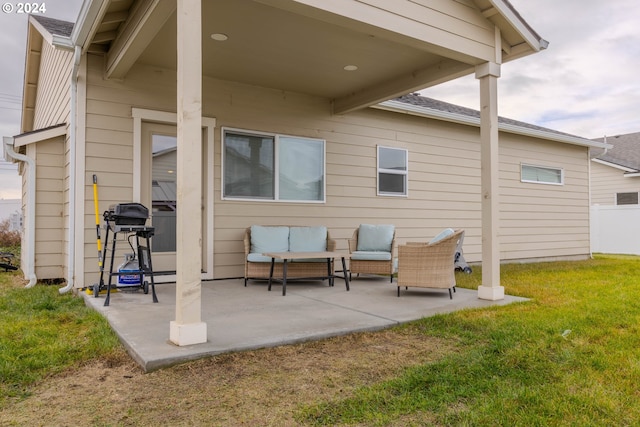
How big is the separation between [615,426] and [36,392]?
2927 mm

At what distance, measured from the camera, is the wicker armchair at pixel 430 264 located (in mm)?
4934

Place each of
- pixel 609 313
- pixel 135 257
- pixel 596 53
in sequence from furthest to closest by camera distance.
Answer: pixel 596 53 → pixel 135 257 → pixel 609 313

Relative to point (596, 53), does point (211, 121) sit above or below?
below

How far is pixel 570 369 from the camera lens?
2.72 metres

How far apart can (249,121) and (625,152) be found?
1673 centimetres

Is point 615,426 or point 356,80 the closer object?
point 615,426

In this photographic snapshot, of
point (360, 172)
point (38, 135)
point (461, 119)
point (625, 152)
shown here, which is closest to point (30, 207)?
point (38, 135)

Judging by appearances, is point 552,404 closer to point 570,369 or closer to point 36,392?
point 570,369

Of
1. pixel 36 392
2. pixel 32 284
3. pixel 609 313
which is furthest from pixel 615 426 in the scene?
pixel 32 284

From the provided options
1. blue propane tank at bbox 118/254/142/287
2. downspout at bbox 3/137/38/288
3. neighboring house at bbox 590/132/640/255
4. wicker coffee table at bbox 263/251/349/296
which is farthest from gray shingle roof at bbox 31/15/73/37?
neighboring house at bbox 590/132/640/255

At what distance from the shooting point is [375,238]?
6.68m

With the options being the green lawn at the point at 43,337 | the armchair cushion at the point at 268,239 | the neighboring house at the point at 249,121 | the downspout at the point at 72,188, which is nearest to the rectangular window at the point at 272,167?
the neighboring house at the point at 249,121

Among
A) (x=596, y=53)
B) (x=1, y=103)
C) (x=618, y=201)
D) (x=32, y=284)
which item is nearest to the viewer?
(x=32, y=284)

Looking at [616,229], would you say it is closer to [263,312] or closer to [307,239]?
[307,239]
